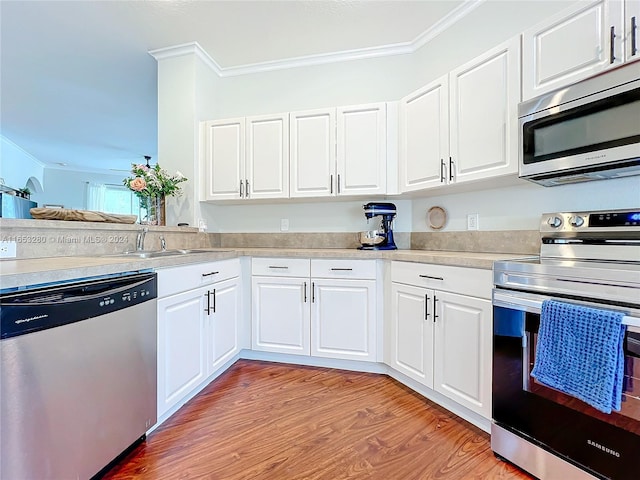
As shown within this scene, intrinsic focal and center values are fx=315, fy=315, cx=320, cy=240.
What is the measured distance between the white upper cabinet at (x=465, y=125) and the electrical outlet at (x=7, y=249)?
2.32 metres

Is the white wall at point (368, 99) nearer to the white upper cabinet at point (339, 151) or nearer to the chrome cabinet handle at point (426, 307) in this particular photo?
the white upper cabinet at point (339, 151)

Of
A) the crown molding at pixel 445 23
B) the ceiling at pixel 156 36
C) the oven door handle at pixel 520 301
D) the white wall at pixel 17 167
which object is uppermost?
the ceiling at pixel 156 36

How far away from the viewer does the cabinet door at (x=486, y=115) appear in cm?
169

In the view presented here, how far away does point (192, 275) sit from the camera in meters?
1.84

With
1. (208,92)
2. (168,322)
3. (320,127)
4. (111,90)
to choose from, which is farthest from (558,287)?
(111,90)

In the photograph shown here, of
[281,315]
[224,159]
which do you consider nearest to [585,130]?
[281,315]

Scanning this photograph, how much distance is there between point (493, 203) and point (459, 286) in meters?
0.79

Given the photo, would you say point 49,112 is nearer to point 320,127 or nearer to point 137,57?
point 137,57

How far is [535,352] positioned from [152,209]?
2.71m

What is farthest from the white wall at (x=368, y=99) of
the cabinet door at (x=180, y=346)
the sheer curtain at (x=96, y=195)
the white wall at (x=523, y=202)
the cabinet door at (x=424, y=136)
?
the sheer curtain at (x=96, y=195)

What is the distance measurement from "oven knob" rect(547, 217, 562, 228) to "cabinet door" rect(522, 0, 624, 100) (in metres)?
0.62

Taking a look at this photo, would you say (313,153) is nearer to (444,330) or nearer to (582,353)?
(444,330)

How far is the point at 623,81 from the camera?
48.7 inches

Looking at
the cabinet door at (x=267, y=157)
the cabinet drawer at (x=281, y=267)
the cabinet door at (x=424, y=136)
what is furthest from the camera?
the cabinet door at (x=267, y=157)
